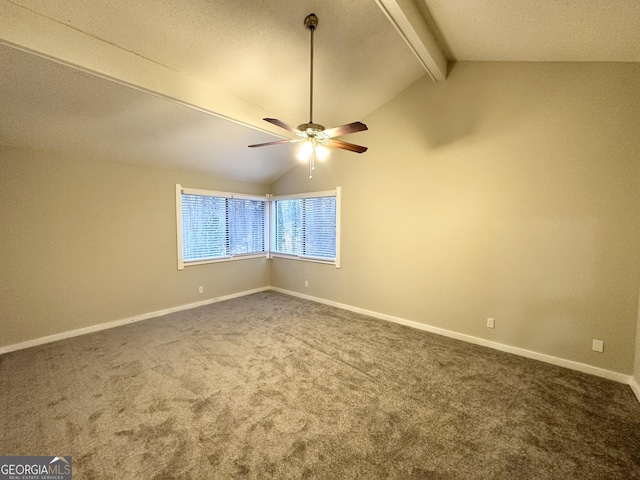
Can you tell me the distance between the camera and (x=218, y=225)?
5.05 metres

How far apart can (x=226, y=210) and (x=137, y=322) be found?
7.76 feet

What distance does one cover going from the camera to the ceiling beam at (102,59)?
186 cm

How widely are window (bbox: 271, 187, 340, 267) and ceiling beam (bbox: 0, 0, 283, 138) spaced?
2.17m

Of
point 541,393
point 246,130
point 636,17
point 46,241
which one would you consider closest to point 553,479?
point 541,393

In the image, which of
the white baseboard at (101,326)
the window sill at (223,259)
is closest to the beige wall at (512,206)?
the window sill at (223,259)

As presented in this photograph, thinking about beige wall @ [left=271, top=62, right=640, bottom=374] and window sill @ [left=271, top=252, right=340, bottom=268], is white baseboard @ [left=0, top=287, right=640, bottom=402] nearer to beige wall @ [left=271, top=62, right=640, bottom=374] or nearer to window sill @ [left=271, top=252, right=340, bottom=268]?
beige wall @ [left=271, top=62, right=640, bottom=374]

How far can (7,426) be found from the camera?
192 cm

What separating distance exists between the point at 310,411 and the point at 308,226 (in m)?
3.48

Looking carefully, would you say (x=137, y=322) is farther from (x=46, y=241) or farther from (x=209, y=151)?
(x=209, y=151)

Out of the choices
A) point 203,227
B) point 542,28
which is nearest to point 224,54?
point 542,28

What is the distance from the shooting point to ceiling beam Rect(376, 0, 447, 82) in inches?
82.0

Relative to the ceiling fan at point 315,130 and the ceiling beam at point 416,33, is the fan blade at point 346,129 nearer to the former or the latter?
the ceiling fan at point 315,130

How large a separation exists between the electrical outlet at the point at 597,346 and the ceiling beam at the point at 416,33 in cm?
333

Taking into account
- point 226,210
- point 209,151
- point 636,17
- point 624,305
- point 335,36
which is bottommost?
point 624,305
